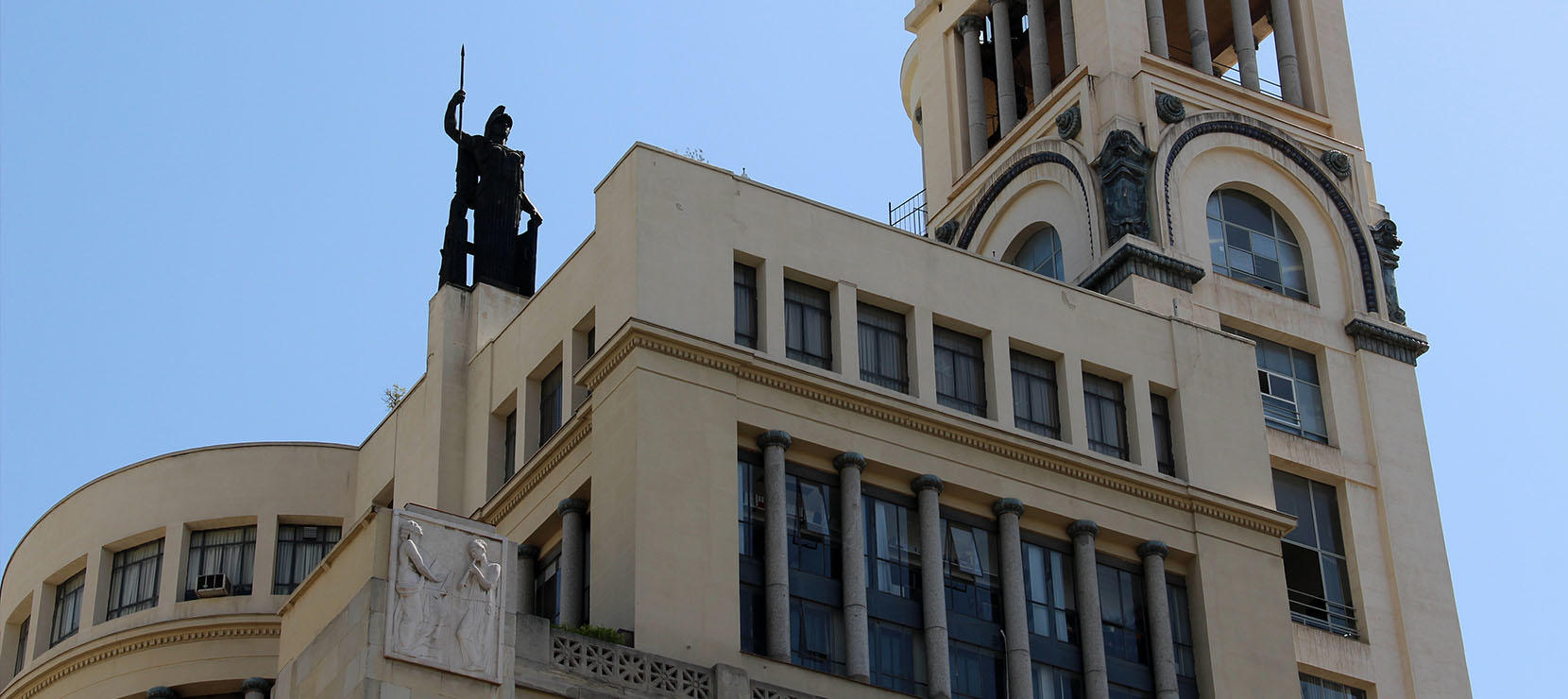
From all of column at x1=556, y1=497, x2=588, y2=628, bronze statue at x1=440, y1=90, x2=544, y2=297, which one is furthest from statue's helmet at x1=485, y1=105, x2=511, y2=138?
column at x1=556, y1=497, x2=588, y2=628

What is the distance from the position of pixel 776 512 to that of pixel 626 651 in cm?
481

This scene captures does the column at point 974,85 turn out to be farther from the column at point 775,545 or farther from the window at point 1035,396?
the column at point 775,545

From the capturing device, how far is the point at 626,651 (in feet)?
134

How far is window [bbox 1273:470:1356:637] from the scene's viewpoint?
55.8m

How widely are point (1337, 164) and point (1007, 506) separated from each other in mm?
19129

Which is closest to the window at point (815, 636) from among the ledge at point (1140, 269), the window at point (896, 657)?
the window at point (896, 657)

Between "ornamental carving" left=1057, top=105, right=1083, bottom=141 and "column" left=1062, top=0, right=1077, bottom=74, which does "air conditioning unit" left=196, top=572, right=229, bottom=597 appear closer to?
"ornamental carving" left=1057, top=105, right=1083, bottom=141

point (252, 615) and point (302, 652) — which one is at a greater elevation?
point (252, 615)

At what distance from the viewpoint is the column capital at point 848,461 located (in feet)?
152

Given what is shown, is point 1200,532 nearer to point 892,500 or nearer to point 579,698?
point 892,500

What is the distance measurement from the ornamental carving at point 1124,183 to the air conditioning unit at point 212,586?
19994 mm

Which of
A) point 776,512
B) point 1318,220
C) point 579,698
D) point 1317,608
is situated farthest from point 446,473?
point 1318,220

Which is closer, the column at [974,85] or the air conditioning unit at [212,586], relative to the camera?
the air conditioning unit at [212,586]

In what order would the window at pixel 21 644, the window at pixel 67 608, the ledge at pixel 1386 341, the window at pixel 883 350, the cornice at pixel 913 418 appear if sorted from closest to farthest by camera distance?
the cornice at pixel 913 418
the window at pixel 883 350
the window at pixel 67 608
the window at pixel 21 644
the ledge at pixel 1386 341
